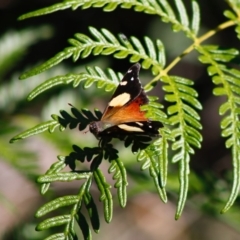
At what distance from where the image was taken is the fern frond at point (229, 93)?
185cm

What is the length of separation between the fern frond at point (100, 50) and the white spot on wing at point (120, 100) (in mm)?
143

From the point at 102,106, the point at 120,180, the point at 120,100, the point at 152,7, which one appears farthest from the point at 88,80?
the point at 102,106

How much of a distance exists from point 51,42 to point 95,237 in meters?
2.08

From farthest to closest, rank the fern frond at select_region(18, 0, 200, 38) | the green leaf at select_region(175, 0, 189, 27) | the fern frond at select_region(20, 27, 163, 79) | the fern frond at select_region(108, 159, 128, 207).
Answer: the green leaf at select_region(175, 0, 189, 27) < the fern frond at select_region(18, 0, 200, 38) < the fern frond at select_region(20, 27, 163, 79) < the fern frond at select_region(108, 159, 128, 207)

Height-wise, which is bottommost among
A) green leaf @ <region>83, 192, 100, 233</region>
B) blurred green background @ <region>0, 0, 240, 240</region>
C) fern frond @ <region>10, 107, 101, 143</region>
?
blurred green background @ <region>0, 0, 240, 240</region>

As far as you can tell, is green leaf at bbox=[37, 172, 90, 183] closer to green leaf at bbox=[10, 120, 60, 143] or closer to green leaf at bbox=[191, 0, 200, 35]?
green leaf at bbox=[10, 120, 60, 143]

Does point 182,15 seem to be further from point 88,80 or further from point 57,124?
point 57,124

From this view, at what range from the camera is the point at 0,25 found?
217 inches

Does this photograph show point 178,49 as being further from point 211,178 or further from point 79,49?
point 79,49

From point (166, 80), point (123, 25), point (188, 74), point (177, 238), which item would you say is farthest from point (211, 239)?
point (166, 80)

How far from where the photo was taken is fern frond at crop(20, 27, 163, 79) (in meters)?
1.96

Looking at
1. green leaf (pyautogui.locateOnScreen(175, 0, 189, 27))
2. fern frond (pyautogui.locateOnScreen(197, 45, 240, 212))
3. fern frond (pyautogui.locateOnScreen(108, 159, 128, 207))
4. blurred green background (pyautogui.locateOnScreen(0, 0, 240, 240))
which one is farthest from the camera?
blurred green background (pyautogui.locateOnScreen(0, 0, 240, 240))

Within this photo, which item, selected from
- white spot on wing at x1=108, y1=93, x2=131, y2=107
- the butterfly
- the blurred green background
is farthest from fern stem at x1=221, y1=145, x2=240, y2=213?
the blurred green background

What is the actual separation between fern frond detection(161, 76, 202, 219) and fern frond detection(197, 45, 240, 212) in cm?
9
